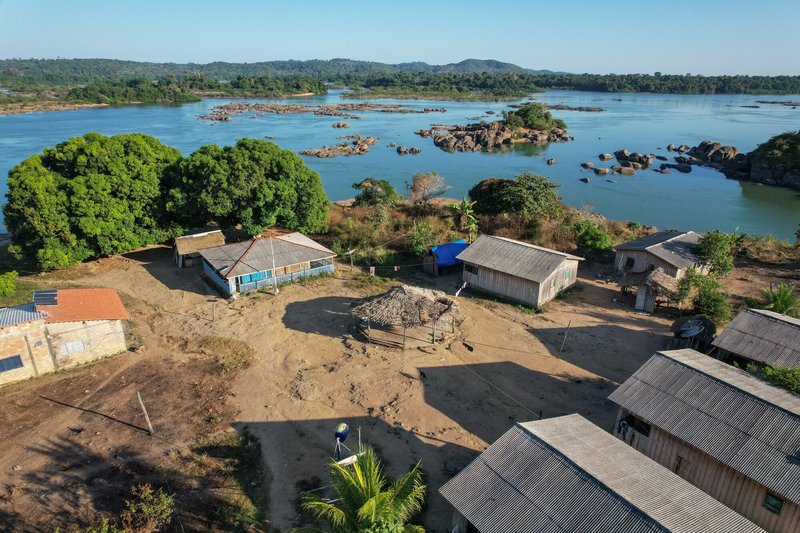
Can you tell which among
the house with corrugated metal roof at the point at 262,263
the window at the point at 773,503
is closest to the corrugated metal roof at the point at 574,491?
the window at the point at 773,503

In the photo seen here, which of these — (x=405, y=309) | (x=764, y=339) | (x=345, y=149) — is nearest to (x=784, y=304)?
(x=764, y=339)

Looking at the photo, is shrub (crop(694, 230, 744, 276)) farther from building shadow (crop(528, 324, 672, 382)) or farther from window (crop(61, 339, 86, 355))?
window (crop(61, 339, 86, 355))

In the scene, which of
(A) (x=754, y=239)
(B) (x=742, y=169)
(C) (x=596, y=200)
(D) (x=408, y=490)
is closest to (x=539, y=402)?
(D) (x=408, y=490)

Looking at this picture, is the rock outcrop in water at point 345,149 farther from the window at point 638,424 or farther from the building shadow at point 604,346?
the window at point 638,424

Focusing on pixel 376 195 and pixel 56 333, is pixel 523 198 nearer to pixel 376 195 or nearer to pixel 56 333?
pixel 376 195

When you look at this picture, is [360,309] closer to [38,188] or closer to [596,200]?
[38,188]
